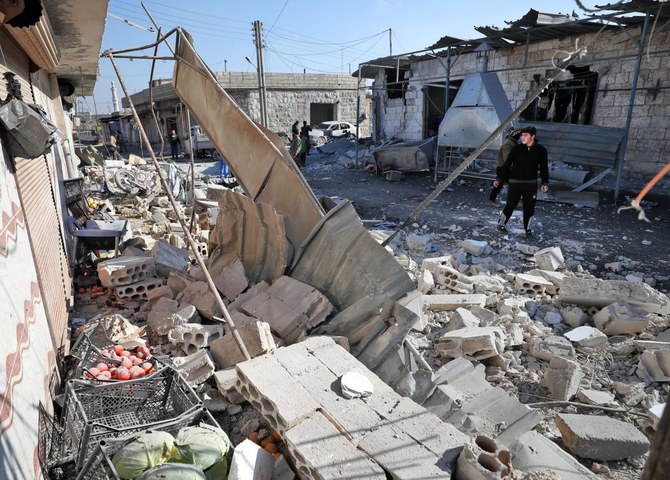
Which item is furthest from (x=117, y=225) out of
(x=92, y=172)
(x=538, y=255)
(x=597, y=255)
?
(x=92, y=172)

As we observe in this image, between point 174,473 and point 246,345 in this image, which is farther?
point 246,345

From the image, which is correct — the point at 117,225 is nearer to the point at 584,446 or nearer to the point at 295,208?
the point at 295,208

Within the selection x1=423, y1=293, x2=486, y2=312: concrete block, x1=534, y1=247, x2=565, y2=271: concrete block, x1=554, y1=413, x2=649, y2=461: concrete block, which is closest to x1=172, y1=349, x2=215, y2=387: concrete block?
x1=423, y1=293, x2=486, y2=312: concrete block

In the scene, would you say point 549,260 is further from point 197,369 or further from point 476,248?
point 197,369

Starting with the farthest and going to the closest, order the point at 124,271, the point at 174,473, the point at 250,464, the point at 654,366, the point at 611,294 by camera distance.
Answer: the point at 124,271
the point at 611,294
the point at 654,366
the point at 250,464
the point at 174,473

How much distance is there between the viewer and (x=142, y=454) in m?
2.27

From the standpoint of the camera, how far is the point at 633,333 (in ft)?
14.4

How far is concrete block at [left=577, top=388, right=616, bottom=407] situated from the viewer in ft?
11.3

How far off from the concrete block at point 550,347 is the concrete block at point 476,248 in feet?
8.71

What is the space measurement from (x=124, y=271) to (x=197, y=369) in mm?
2323

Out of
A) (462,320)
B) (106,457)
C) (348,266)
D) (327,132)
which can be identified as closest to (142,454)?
(106,457)

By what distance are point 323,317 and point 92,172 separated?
1359 cm

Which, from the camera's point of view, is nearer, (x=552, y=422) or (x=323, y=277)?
(x=552, y=422)

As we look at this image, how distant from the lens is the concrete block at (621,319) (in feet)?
14.2
